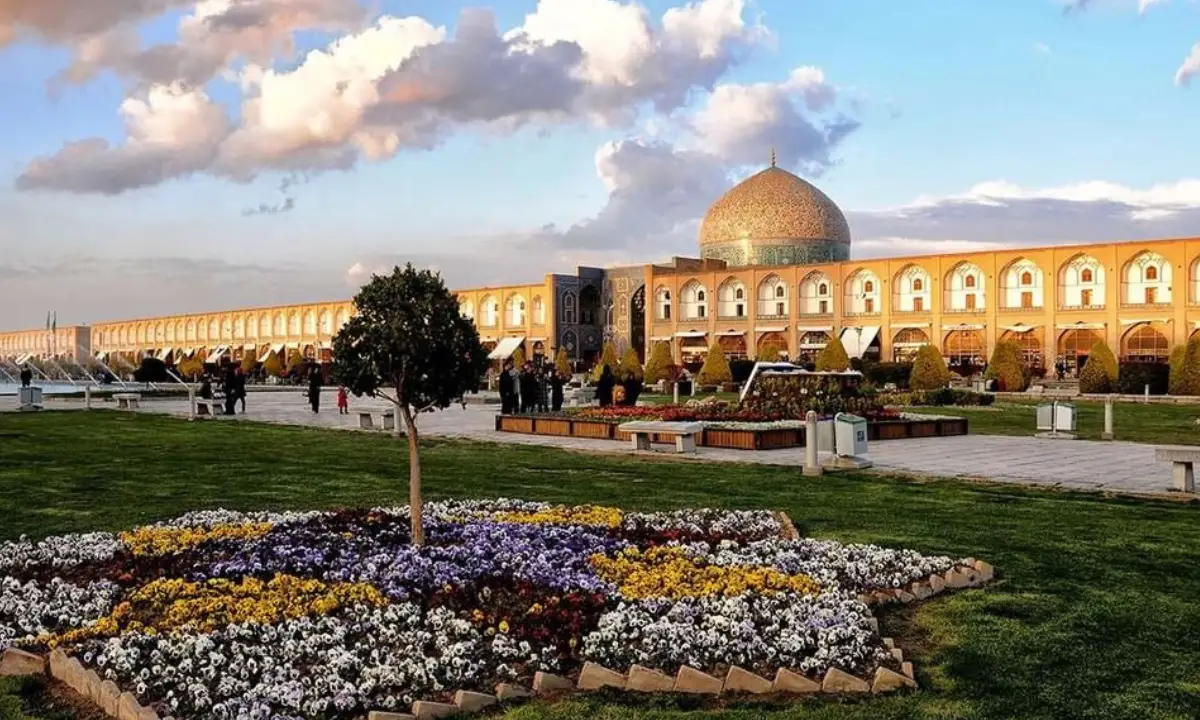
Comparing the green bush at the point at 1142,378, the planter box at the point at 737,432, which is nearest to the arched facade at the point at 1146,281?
the green bush at the point at 1142,378

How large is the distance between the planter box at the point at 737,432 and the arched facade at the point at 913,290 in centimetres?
3364

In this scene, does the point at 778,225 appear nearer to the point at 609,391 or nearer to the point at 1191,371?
the point at 1191,371

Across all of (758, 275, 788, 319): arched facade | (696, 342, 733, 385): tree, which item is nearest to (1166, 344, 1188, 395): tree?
(696, 342, 733, 385): tree

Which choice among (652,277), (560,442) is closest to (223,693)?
(560,442)

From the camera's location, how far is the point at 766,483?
10828 mm

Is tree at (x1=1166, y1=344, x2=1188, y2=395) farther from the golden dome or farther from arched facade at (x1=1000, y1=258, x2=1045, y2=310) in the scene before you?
the golden dome

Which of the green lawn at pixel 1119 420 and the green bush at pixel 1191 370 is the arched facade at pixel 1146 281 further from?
the green lawn at pixel 1119 420

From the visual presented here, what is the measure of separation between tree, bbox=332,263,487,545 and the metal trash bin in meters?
6.49

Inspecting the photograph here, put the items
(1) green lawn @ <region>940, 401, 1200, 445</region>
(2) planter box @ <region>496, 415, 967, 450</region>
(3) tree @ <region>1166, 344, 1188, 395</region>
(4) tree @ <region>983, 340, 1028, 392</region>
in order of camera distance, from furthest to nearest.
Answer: (4) tree @ <region>983, 340, 1028, 392</region>, (3) tree @ <region>1166, 344, 1188, 395</region>, (1) green lawn @ <region>940, 401, 1200, 445</region>, (2) planter box @ <region>496, 415, 967, 450</region>

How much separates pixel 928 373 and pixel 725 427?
21.2m

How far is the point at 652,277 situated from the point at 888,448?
45.5 metres

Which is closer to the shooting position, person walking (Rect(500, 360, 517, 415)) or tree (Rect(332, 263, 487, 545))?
tree (Rect(332, 263, 487, 545))

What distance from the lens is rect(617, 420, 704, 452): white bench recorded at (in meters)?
13.9

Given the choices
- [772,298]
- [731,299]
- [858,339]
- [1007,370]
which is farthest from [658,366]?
[1007,370]
